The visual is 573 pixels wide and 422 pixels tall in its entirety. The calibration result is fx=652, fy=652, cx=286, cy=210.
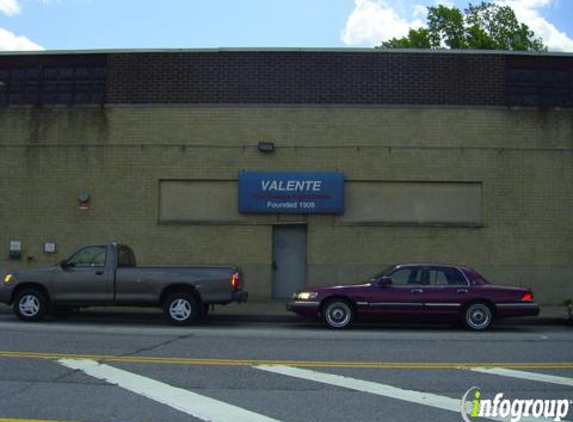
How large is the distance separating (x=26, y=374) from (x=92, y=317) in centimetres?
717

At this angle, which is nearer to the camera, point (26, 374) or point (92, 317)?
point (26, 374)

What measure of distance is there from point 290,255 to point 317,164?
2.63m

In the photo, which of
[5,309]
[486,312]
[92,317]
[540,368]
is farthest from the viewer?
[5,309]

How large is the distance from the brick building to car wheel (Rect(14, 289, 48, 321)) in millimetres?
4520

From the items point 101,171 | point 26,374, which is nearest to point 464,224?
point 101,171

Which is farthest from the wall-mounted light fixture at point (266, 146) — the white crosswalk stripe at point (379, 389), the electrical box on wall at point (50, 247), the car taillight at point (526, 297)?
the white crosswalk stripe at point (379, 389)

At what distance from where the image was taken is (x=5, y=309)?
52.5 ft

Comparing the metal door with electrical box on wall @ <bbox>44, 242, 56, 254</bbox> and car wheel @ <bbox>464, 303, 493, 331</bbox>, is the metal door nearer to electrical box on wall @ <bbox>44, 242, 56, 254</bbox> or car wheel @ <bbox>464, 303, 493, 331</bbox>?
car wheel @ <bbox>464, 303, 493, 331</bbox>

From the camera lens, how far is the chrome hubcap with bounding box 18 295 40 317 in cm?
1378

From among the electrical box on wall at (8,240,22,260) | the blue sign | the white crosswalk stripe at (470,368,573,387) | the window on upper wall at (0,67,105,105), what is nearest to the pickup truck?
the blue sign

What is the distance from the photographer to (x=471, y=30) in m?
33.7

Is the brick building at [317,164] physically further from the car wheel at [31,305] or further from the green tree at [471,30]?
Result: the green tree at [471,30]

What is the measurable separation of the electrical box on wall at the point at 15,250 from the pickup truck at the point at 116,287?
4.78 metres

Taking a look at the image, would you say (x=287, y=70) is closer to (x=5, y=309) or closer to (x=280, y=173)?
(x=280, y=173)
